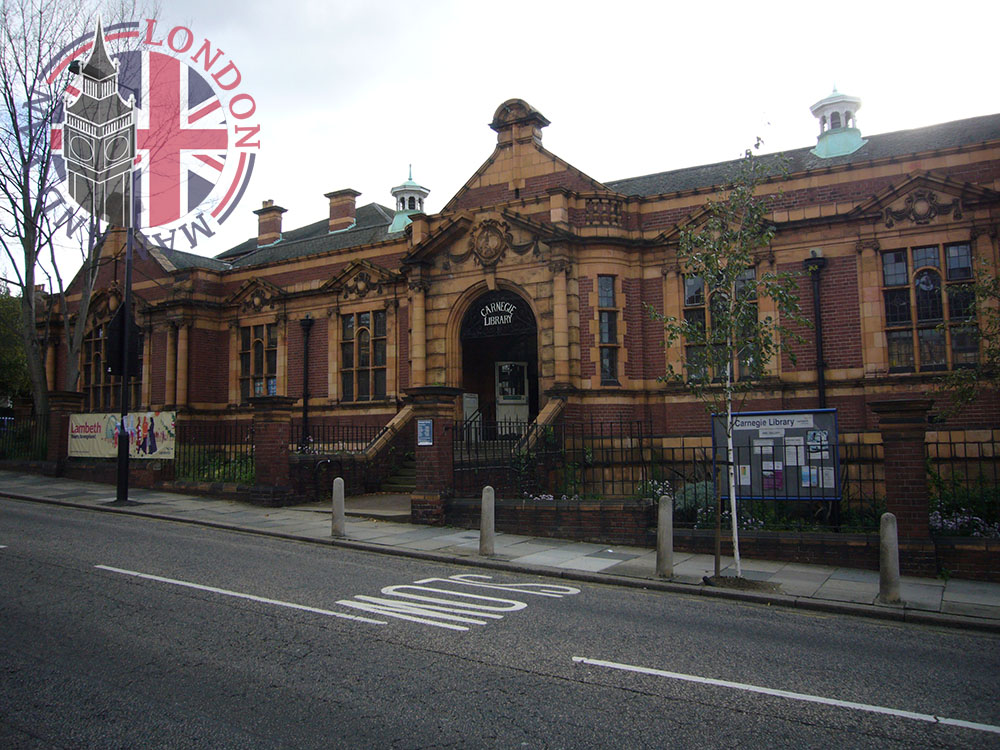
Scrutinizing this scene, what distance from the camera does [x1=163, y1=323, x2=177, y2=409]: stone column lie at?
87.2 feet

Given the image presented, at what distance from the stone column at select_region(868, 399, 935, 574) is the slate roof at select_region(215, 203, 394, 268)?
18130 millimetres

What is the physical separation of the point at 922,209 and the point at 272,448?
1573 cm

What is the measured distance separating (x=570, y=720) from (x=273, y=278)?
2376 cm

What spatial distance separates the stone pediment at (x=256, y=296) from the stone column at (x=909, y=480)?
20.4m

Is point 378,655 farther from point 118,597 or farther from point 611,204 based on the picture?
point 611,204

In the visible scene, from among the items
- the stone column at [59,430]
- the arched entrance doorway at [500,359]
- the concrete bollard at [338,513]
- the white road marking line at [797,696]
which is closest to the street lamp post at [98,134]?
the stone column at [59,430]

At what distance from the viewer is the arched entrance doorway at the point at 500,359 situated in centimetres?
1972

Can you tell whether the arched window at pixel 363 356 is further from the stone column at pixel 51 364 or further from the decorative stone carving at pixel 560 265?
the stone column at pixel 51 364

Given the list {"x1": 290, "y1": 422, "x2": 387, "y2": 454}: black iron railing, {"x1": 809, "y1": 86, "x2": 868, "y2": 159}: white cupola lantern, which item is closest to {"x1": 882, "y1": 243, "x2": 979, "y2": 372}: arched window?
{"x1": 809, "y1": 86, "x2": 868, "y2": 159}: white cupola lantern

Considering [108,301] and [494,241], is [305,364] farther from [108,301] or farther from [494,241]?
[108,301]

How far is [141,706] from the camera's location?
16.1 feet

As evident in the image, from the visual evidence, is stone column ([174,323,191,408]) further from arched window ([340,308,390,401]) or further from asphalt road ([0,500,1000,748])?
asphalt road ([0,500,1000,748])

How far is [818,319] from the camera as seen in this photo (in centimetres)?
1722

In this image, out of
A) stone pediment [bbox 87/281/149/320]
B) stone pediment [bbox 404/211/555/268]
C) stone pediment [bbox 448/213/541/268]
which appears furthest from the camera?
stone pediment [bbox 87/281/149/320]
